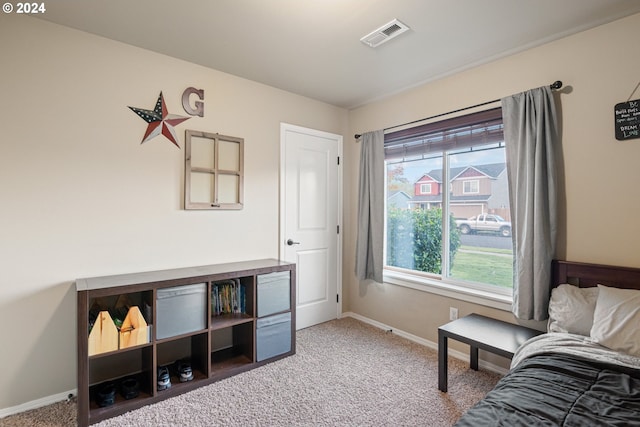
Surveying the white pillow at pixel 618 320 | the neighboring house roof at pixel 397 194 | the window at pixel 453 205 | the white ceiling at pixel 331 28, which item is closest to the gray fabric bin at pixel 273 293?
the window at pixel 453 205

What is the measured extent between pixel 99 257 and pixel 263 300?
1.22 m

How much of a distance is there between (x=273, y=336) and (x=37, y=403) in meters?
1.56

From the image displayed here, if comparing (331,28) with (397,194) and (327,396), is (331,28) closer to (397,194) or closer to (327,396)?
(397,194)

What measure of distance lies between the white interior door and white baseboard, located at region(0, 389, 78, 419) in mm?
1897

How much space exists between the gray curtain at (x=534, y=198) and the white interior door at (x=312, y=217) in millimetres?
1844

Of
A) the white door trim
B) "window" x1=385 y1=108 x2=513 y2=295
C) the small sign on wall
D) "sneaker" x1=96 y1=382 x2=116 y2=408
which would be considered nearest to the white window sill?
"window" x1=385 y1=108 x2=513 y2=295

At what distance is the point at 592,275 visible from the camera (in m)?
2.02

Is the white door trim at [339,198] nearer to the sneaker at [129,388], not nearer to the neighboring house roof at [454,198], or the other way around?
the neighboring house roof at [454,198]

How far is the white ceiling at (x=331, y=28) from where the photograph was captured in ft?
6.17

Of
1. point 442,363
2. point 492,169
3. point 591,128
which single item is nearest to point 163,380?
point 442,363

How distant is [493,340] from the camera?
2.07 metres

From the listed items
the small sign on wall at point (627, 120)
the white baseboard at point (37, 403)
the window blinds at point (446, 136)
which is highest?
the window blinds at point (446, 136)

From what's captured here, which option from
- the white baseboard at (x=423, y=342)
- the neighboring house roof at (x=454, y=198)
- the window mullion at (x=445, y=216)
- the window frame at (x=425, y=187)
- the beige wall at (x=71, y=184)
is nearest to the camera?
the beige wall at (x=71, y=184)

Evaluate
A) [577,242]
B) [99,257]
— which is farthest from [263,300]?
[577,242]
